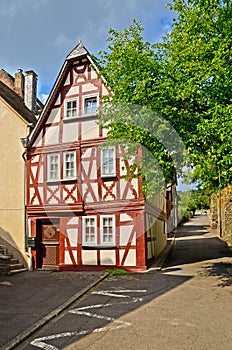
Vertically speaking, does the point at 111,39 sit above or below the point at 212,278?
above

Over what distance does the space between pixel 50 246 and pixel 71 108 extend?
5.89 metres

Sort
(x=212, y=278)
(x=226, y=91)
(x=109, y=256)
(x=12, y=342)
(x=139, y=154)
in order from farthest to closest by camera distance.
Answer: (x=109, y=256), (x=212, y=278), (x=139, y=154), (x=226, y=91), (x=12, y=342)

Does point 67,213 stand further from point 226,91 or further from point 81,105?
point 226,91

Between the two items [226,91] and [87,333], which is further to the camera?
[226,91]

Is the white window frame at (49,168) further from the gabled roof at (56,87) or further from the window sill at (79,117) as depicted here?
the window sill at (79,117)

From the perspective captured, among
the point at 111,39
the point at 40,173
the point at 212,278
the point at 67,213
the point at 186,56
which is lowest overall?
the point at 212,278

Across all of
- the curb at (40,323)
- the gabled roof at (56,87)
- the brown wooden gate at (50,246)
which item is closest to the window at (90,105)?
the gabled roof at (56,87)

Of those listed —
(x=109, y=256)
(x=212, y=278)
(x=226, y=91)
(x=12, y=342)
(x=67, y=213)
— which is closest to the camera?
(x=12, y=342)

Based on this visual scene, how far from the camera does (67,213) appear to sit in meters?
15.0

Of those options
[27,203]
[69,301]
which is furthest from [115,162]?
[69,301]

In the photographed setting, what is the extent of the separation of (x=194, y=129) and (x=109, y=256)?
6.60 metres

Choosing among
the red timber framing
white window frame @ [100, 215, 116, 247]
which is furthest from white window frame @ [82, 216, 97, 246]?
white window frame @ [100, 215, 116, 247]

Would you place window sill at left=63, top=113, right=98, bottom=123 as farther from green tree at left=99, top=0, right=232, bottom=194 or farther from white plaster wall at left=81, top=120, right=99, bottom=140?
green tree at left=99, top=0, right=232, bottom=194

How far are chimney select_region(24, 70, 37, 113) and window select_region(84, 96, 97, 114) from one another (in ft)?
24.1
